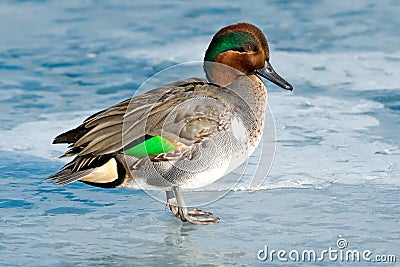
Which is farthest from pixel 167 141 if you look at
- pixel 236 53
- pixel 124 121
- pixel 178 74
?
pixel 178 74

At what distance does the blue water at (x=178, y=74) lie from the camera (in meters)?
4.49

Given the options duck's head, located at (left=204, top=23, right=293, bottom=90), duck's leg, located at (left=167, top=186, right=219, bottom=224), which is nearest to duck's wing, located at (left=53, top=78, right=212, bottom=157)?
duck's head, located at (left=204, top=23, right=293, bottom=90)

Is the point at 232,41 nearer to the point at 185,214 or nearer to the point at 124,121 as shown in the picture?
the point at 124,121

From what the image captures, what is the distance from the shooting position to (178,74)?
24.9 feet

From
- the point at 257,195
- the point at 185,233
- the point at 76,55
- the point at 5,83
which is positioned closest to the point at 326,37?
the point at 76,55

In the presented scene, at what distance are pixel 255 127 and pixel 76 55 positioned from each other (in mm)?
4021

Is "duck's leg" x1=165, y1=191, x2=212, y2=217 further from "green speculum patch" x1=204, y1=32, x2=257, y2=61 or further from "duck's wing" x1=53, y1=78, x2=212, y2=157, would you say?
"green speculum patch" x1=204, y1=32, x2=257, y2=61

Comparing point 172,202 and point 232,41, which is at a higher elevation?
point 232,41

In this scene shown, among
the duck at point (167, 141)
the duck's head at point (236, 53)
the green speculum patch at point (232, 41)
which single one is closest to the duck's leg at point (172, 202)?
the duck at point (167, 141)

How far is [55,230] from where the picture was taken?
467 centimetres

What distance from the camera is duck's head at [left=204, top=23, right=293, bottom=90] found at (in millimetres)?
4840

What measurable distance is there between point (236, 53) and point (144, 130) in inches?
29.0

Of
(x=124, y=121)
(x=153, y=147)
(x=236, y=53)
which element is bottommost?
(x=153, y=147)

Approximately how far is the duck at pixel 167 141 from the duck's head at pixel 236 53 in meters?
0.16
